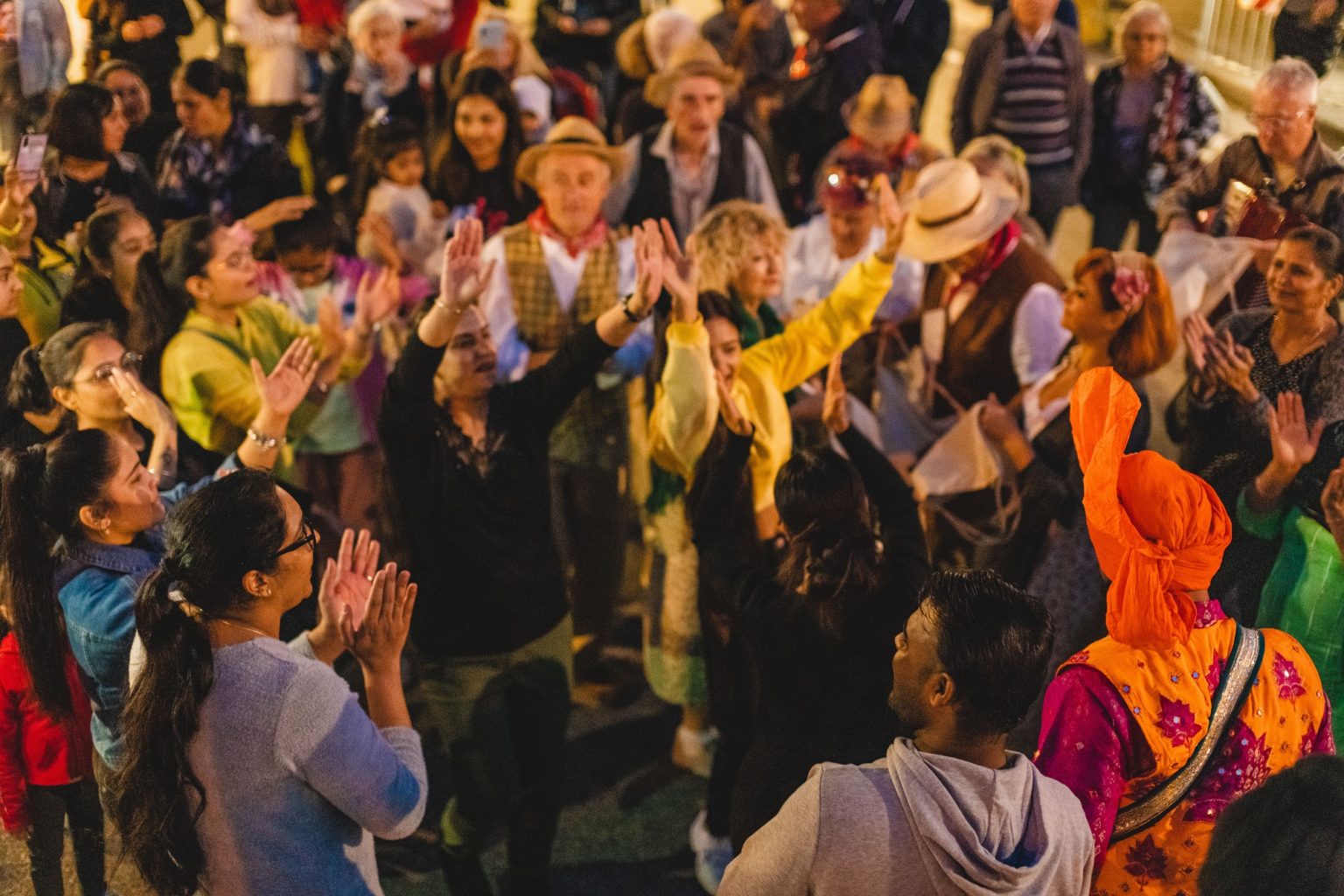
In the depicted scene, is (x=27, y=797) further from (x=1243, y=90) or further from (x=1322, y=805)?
(x=1243, y=90)

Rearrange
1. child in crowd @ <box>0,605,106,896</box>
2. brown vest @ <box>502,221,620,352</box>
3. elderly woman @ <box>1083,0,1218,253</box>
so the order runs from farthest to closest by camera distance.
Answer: elderly woman @ <box>1083,0,1218,253</box> < brown vest @ <box>502,221,620,352</box> < child in crowd @ <box>0,605,106,896</box>

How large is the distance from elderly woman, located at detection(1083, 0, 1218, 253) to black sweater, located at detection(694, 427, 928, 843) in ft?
11.0

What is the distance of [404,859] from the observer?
3.43 metres

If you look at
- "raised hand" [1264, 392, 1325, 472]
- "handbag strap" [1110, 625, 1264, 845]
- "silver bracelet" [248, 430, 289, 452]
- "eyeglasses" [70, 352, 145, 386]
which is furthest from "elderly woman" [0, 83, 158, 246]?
"raised hand" [1264, 392, 1325, 472]

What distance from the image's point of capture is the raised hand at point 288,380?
2924mm

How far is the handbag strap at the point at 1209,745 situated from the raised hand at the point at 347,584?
1302 millimetres

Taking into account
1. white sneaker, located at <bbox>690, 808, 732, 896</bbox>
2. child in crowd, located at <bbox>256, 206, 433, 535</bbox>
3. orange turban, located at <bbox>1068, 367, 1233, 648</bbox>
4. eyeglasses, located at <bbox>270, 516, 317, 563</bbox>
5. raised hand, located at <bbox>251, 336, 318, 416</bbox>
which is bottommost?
white sneaker, located at <bbox>690, 808, 732, 896</bbox>

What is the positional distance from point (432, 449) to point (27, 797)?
107 cm

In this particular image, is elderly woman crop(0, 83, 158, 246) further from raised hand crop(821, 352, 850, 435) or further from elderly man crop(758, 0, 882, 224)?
elderly man crop(758, 0, 882, 224)

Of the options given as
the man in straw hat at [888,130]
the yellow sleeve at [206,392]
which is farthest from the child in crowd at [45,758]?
the man in straw hat at [888,130]

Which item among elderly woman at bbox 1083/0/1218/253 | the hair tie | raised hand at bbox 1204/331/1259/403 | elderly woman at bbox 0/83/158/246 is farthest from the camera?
elderly woman at bbox 1083/0/1218/253

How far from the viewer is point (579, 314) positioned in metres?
4.23

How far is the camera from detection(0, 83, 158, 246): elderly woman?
326 cm

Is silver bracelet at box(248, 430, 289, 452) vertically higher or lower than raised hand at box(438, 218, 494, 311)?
lower
